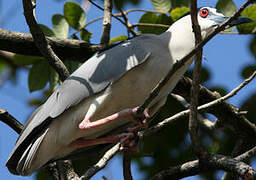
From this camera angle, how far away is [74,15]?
452 cm

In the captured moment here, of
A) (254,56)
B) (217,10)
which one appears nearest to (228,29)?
(217,10)

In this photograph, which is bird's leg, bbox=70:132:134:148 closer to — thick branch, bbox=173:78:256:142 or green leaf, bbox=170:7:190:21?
thick branch, bbox=173:78:256:142

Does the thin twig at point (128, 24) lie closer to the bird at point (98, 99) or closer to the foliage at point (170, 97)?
the foliage at point (170, 97)

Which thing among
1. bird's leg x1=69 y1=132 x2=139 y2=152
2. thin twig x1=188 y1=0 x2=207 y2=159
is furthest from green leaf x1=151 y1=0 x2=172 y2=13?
thin twig x1=188 y1=0 x2=207 y2=159

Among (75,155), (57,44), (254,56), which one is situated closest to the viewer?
(75,155)

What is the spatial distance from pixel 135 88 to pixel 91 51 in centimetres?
101

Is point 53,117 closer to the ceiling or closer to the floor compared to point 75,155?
closer to the ceiling

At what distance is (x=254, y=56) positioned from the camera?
4.88 m

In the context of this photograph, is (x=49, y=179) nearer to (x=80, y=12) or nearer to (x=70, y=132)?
(x=70, y=132)

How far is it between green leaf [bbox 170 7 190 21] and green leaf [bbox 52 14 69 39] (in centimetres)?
115

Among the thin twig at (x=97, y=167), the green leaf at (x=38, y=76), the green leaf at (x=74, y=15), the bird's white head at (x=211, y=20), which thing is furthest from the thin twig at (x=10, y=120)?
the bird's white head at (x=211, y=20)

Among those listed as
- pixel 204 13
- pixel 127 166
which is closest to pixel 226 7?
pixel 204 13

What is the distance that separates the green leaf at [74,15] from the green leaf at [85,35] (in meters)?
0.10

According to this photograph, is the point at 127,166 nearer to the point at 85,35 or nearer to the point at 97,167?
the point at 97,167
